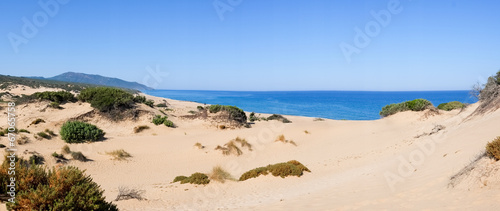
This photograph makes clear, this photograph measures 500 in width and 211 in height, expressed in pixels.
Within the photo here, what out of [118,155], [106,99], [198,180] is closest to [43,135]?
[118,155]

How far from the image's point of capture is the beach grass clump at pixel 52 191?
199 inches

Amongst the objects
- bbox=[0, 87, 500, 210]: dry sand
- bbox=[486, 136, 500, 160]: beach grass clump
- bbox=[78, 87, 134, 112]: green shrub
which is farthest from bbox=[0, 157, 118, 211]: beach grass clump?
bbox=[78, 87, 134, 112]: green shrub

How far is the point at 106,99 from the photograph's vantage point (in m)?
25.6

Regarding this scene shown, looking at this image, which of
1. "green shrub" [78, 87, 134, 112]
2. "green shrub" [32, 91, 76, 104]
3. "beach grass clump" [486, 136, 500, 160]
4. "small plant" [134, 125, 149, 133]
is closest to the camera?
"beach grass clump" [486, 136, 500, 160]

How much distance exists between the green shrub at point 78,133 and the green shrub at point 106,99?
6082mm

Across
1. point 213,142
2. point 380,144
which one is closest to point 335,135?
point 380,144

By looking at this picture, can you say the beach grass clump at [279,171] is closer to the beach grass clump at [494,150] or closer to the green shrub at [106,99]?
the beach grass clump at [494,150]

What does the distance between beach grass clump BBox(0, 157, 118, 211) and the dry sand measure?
2690 millimetres

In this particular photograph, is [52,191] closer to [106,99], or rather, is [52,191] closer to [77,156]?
[77,156]

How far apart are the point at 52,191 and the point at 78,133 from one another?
15314 millimetres

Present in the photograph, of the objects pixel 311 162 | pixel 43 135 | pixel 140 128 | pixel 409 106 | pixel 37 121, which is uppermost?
pixel 409 106

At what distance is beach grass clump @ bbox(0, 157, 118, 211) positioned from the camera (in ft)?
16.6

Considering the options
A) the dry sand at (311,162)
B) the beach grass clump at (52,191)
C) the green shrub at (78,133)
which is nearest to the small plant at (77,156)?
the dry sand at (311,162)

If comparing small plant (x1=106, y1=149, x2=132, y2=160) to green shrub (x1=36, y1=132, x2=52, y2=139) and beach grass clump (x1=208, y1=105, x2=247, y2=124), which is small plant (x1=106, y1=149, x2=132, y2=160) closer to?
green shrub (x1=36, y1=132, x2=52, y2=139)
